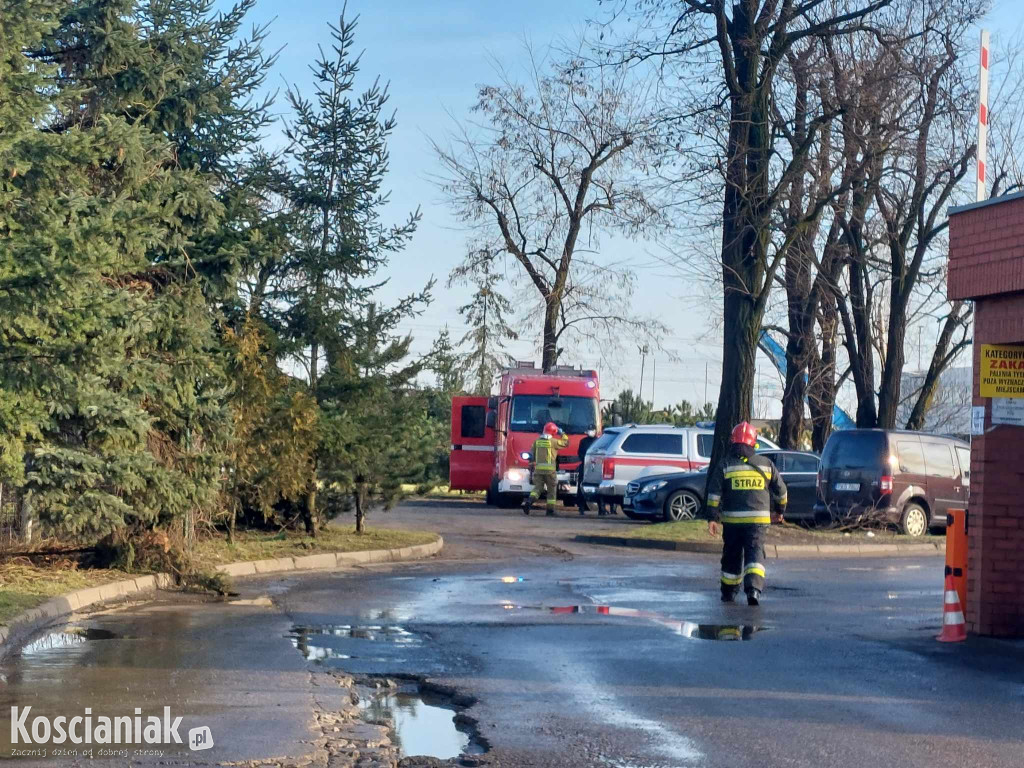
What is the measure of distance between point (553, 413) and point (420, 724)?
78.8 feet

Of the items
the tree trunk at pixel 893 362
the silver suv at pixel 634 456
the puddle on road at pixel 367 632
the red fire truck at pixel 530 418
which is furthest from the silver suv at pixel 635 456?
the puddle on road at pixel 367 632

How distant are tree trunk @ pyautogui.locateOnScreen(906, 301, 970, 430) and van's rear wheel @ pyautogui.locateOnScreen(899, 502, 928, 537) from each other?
914cm

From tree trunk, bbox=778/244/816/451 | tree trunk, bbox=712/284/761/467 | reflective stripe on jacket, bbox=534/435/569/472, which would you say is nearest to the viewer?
tree trunk, bbox=712/284/761/467

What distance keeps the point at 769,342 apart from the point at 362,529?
65.9ft

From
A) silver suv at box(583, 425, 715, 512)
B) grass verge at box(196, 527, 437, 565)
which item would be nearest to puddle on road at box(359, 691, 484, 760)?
grass verge at box(196, 527, 437, 565)

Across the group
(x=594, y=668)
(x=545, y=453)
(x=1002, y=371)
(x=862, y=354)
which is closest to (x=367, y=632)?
(x=594, y=668)

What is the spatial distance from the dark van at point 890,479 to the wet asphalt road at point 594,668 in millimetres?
7766

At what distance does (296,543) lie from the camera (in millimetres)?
17578

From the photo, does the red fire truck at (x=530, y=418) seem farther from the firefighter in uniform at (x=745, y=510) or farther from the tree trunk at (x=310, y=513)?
the firefighter in uniform at (x=745, y=510)

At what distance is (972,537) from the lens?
10.9 metres

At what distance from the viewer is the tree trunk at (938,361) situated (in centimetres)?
3225

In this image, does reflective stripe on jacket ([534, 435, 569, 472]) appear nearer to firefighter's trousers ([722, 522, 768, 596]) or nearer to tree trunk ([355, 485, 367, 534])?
tree trunk ([355, 485, 367, 534])

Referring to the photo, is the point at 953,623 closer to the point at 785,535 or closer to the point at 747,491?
the point at 747,491

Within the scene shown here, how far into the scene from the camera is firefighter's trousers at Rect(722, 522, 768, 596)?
498 inches
